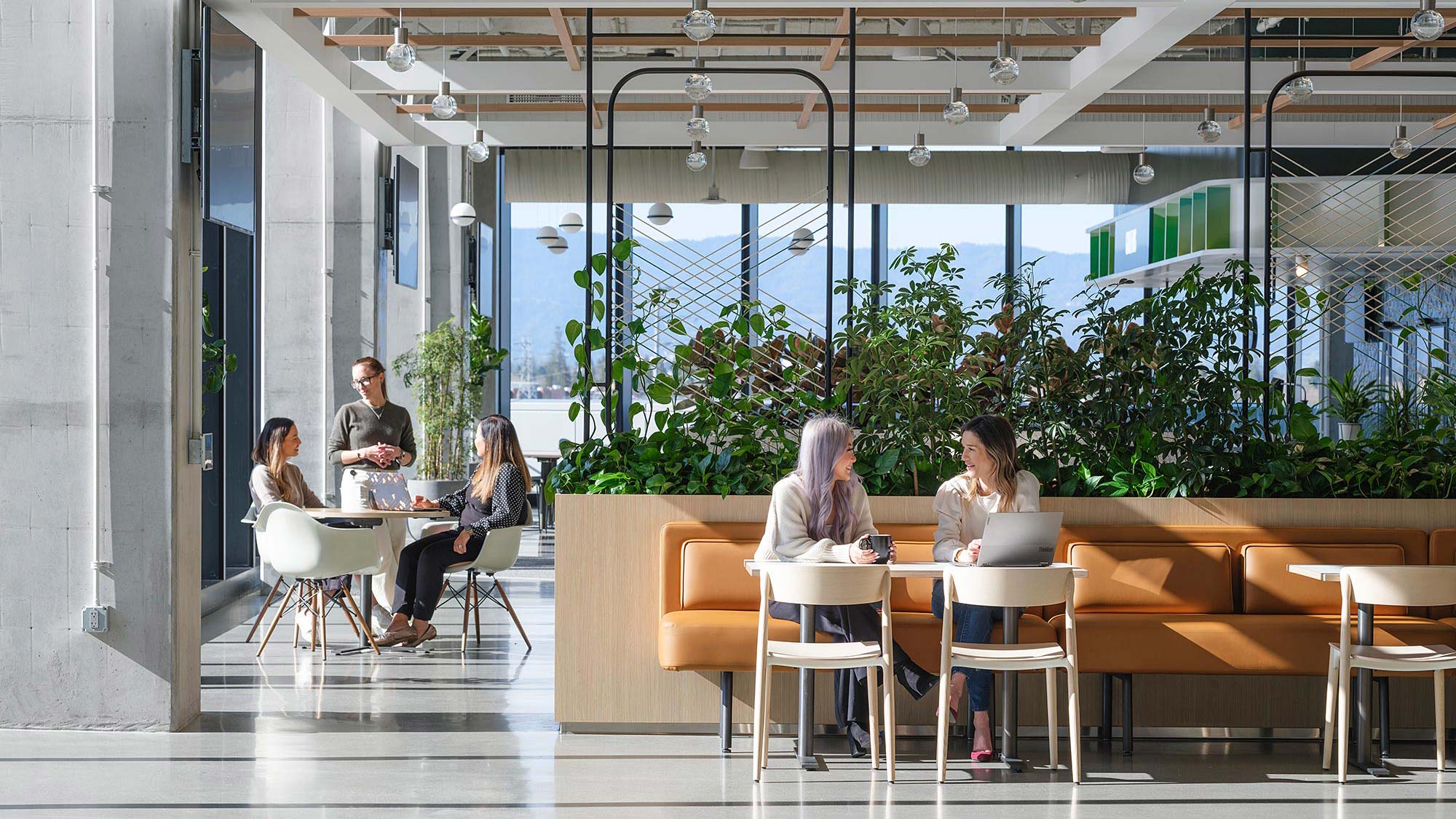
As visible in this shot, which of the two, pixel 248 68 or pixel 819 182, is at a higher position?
pixel 819 182

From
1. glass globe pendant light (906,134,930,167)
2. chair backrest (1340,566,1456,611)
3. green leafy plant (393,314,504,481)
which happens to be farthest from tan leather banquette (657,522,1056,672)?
green leafy plant (393,314,504,481)

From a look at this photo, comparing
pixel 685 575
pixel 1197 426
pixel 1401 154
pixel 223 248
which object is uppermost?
pixel 1401 154

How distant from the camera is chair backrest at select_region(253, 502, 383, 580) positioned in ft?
22.9

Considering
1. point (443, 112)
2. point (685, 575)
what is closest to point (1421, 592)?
point (685, 575)

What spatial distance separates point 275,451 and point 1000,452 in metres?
4.31

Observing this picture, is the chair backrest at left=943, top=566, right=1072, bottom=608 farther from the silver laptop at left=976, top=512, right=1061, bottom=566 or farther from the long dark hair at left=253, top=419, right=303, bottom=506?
the long dark hair at left=253, top=419, right=303, bottom=506

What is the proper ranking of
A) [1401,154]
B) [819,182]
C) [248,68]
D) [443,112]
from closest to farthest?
[248,68] → [443,112] → [1401,154] → [819,182]

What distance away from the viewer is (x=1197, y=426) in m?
6.11

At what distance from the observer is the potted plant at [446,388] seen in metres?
11.8

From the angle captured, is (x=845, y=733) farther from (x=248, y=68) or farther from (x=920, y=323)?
(x=248, y=68)

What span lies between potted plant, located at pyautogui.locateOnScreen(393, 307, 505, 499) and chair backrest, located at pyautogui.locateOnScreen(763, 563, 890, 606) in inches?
278

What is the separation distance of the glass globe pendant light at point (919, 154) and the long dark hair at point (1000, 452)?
194 inches

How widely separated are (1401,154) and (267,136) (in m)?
8.55

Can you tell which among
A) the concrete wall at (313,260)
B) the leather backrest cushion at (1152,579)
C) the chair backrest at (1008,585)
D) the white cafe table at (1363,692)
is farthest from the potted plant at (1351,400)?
the concrete wall at (313,260)
